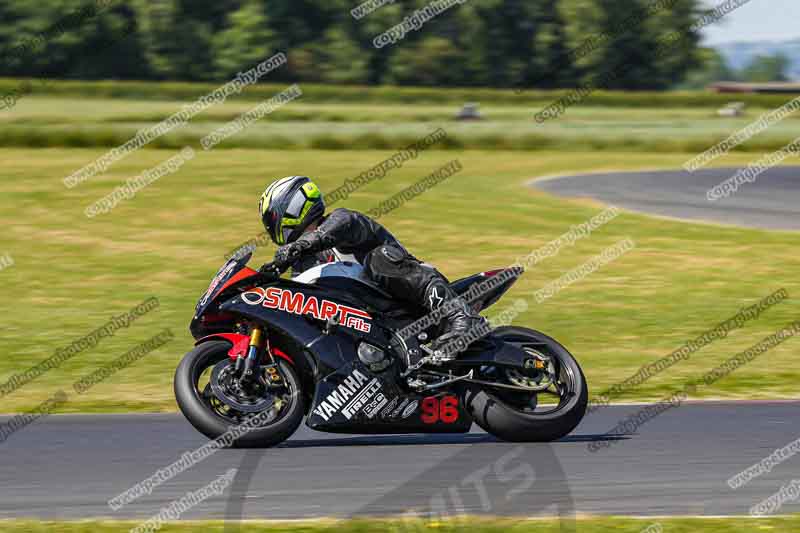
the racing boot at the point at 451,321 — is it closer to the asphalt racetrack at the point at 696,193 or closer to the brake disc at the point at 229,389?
the brake disc at the point at 229,389

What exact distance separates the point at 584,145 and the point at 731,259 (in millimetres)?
24086

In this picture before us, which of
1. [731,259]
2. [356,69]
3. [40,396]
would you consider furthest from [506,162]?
[356,69]

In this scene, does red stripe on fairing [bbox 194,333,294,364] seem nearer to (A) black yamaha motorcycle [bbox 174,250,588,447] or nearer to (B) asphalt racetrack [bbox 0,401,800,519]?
(A) black yamaha motorcycle [bbox 174,250,588,447]

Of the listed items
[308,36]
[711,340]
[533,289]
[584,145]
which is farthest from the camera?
[308,36]

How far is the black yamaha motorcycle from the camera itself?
8.17 metres

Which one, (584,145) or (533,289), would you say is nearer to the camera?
(533,289)

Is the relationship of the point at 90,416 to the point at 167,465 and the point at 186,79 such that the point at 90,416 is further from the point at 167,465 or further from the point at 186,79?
the point at 186,79

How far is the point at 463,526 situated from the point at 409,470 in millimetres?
1280

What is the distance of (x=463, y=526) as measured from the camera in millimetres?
6555

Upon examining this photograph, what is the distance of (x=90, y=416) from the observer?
9.79 m

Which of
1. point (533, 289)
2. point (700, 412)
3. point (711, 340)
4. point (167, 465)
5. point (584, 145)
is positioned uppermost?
point (167, 465)

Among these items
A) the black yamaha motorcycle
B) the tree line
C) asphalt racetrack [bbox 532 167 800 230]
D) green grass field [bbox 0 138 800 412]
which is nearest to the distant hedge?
the tree line

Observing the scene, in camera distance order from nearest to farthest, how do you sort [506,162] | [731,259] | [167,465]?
1. [167,465]
2. [731,259]
3. [506,162]

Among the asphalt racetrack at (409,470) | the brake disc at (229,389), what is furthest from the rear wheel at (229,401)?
the asphalt racetrack at (409,470)
